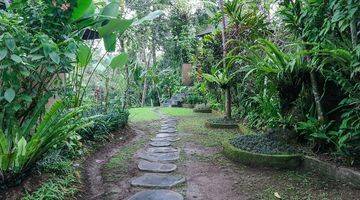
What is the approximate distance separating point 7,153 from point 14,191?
0.36 m

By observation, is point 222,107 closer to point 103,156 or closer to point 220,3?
point 220,3

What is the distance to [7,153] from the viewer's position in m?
2.44

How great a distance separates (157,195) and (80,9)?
2234 millimetres

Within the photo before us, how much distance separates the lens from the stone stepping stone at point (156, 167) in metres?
3.68

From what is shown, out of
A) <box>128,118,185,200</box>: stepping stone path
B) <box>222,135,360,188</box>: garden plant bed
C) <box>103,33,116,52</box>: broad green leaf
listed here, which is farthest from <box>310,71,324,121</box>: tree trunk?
<box>103,33,116,52</box>: broad green leaf

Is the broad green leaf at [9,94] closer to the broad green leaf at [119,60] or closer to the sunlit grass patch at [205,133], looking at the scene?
the broad green leaf at [119,60]

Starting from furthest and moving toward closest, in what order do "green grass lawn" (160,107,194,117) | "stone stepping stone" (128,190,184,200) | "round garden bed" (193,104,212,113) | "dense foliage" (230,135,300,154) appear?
"round garden bed" (193,104,212,113), "green grass lawn" (160,107,194,117), "dense foliage" (230,135,300,154), "stone stepping stone" (128,190,184,200)

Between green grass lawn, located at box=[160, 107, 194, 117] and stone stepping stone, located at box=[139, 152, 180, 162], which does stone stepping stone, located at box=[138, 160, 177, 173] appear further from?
green grass lawn, located at box=[160, 107, 194, 117]

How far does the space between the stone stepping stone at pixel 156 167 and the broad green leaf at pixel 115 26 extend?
179 cm

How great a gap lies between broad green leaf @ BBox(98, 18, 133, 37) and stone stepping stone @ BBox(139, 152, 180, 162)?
177 centimetres

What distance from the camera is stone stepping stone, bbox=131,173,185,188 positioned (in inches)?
125

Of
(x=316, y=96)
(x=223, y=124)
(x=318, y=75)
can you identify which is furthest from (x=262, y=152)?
(x=223, y=124)

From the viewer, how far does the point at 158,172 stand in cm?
363

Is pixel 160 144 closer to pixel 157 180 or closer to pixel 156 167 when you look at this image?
pixel 156 167
